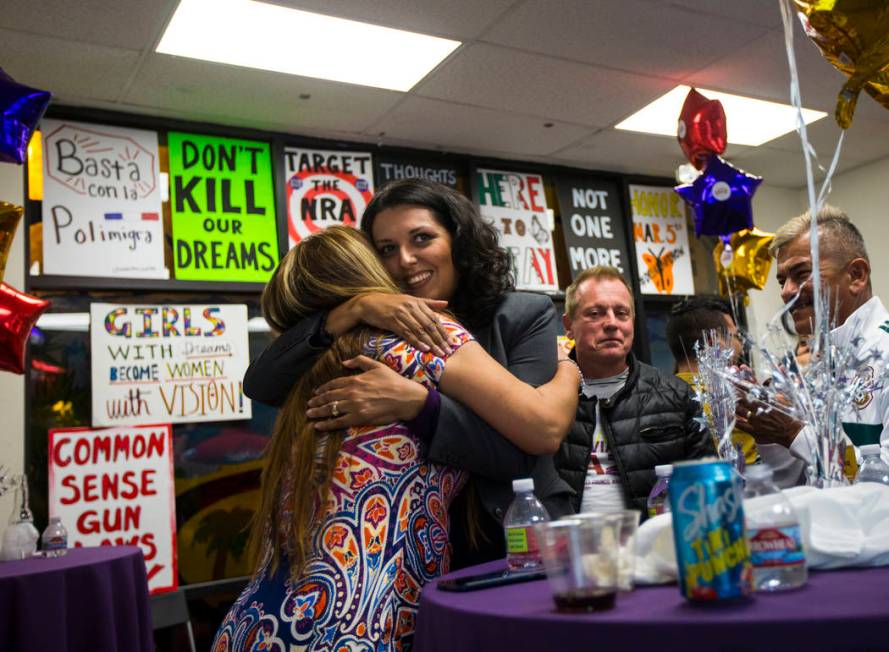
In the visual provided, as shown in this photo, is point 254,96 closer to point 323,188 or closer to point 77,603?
point 323,188

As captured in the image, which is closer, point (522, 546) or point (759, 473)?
point (759, 473)

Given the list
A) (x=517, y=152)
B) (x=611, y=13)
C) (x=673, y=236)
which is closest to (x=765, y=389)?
(x=611, y=13)

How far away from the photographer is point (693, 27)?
3857 millimetres

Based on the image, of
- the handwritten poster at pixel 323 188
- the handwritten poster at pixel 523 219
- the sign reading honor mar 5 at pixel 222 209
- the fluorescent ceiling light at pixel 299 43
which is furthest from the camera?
the handwritten poster at pixel 523 219

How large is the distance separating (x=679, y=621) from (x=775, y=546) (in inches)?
7.7

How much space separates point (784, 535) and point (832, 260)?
4.45 ft

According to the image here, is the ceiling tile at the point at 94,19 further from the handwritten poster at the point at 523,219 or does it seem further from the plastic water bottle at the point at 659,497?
the plastic water bottle at the point at 659,497

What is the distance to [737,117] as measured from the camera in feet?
16.8

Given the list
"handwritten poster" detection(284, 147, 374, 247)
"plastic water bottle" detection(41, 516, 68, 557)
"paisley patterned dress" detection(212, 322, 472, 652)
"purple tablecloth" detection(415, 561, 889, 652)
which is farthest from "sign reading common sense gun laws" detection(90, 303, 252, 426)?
"purple tablecloth" detection(415, 561, 889, 652)

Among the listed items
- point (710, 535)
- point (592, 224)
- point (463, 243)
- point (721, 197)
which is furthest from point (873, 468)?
point (592, 224)

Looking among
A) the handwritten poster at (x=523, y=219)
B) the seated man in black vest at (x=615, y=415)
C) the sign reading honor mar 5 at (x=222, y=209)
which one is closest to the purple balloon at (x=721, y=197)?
the seated man in black vest at (x=615, y=415)

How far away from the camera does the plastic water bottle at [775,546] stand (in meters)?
0.90

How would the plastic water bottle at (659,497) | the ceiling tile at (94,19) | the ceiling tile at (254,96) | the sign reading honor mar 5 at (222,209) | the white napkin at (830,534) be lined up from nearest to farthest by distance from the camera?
1. the white napkin at (830,534)
2. the plastic water bottle at (659,497)
3. the ceiling tile at (94,19)
4. the ceiling tile at (254,96)
5. the sign reading honor mar 5 at (222,209)

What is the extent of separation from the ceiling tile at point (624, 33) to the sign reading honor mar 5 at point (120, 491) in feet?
8.44
